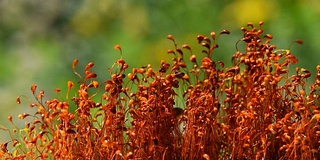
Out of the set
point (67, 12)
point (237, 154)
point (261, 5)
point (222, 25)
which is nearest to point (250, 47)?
point (237, 154)

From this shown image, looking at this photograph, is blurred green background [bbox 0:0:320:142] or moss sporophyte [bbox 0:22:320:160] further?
blurred green background [bbox 0:0:320:142]

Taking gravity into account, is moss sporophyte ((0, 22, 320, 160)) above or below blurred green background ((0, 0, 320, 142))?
below

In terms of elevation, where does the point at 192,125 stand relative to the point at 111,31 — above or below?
below

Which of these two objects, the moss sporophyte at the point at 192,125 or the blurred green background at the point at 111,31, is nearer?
the moss sporophyte at the point at 192,125

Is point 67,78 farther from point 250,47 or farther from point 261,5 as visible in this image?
point 250,47

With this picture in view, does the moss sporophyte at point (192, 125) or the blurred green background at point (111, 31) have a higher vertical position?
the blurred green background at point (111, 31)

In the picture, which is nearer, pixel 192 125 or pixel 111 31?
pixel 192 125

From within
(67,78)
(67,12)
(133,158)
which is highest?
(67,12)

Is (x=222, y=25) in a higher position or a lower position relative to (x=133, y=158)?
higher
